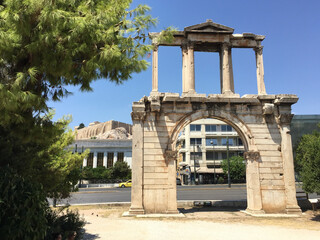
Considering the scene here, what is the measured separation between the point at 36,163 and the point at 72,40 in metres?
4.11

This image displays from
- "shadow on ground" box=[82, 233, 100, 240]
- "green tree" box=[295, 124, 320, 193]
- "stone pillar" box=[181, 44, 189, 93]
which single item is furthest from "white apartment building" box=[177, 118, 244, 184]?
"shadow on ground" box=[82, 233, 100, 240]

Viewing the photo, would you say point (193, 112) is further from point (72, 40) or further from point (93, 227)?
point (72, 40)

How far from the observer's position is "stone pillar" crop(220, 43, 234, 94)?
618 inches

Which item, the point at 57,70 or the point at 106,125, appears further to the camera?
the point at 106,125

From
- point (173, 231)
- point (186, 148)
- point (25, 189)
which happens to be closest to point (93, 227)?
point (173, 231)

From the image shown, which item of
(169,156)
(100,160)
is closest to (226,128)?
(100,160)

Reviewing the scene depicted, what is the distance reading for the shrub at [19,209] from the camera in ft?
16.2

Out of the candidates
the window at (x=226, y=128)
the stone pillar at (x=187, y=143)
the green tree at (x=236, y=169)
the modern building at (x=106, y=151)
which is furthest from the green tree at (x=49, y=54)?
the modern building at (x=106, y=151)

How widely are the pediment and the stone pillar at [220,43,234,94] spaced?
884 mm

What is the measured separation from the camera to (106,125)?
345 ft

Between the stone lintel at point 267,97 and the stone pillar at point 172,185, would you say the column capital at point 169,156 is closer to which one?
the stone pillar at point 172,185

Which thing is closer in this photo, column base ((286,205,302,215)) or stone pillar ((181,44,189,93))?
column base ((286,205,302,215))

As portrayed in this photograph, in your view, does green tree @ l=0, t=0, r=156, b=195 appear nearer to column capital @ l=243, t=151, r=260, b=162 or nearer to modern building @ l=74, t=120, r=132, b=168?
column capital @ l=243, t=151, r=260, b=162

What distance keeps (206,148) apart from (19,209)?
49.0 m
